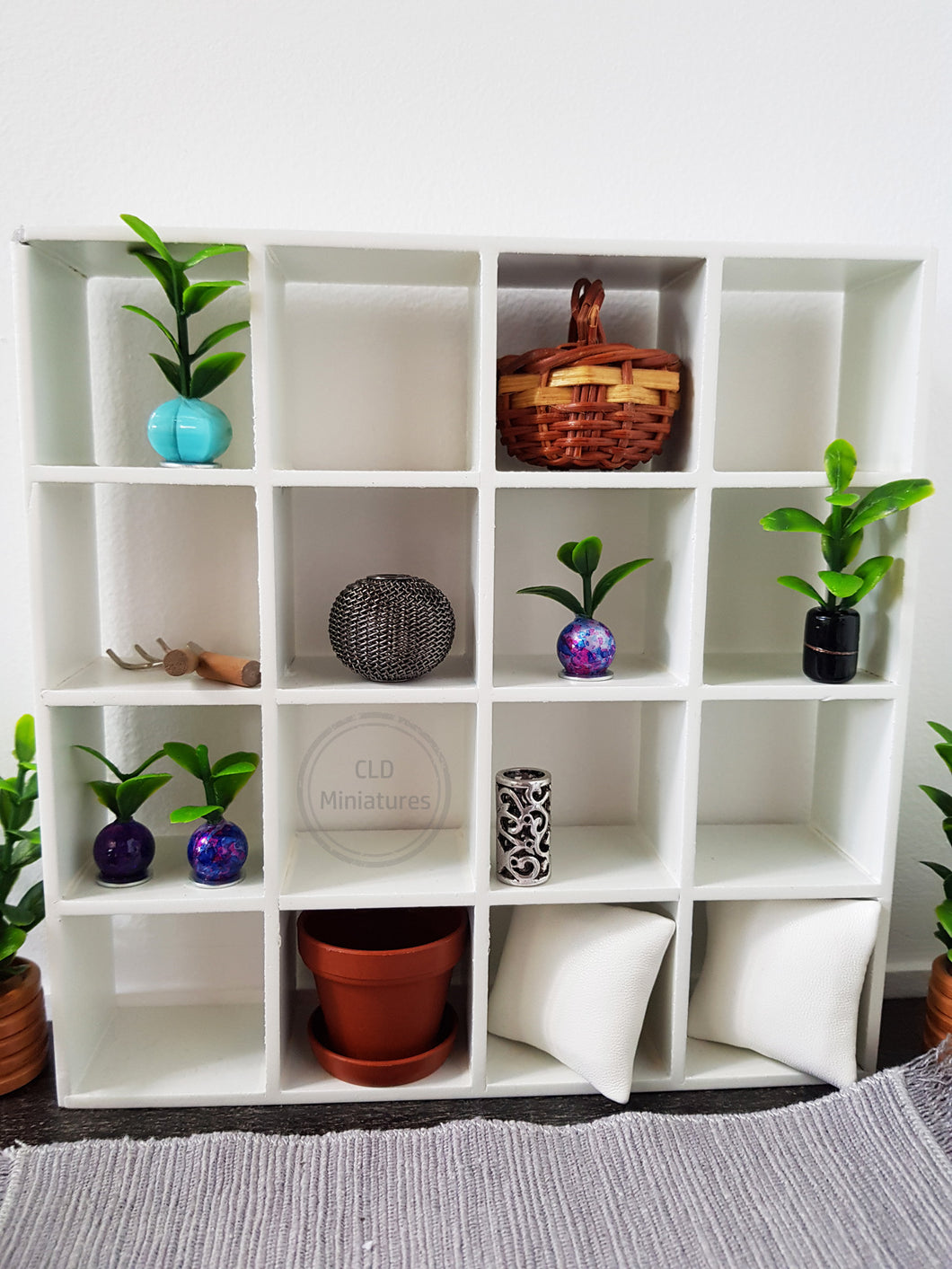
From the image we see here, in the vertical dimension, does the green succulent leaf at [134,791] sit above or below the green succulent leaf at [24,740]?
below

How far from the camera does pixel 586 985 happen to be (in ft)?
4.68

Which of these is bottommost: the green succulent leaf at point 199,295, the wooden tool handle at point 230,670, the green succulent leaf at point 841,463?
the wooden tool handle at point 230,670

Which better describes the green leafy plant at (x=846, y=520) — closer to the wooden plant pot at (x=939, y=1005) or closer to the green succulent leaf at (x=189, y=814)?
the wooden plant pot at (x=939, y=1005)

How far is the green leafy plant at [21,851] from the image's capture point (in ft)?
4.63

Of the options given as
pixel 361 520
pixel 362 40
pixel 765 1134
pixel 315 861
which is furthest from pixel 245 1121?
pixel 362 40

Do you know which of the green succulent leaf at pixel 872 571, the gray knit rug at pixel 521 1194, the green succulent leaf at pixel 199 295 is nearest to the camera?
the gray knit rug at pixel 521 1194

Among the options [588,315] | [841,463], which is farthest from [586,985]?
[588,315]

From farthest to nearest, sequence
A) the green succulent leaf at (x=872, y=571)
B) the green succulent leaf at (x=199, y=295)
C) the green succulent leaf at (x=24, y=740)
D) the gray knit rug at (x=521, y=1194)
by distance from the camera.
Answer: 1. the green succulent leaf at (x=24, y=740)
2. the green succulent leaf at (x=872, y=571)
3. the green succulent leaf at (x=199, y=295)
4. the gray knit rug at (x=521, y=1194)

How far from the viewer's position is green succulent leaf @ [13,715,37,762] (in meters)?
1.46

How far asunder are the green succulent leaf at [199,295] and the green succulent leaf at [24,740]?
2.18 feet

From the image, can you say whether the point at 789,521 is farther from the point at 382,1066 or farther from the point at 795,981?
the point at 382,1066

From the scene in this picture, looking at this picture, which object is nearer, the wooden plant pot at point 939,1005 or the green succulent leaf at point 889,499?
the green succulent leaf at point 889,499

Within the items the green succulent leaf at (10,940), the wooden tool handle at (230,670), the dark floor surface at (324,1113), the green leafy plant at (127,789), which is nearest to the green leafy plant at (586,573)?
the wooden tool handle at (230,670)

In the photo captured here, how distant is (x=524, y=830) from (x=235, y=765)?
44 centimetres
